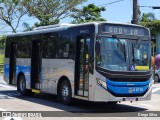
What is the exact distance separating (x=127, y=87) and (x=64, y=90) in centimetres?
278

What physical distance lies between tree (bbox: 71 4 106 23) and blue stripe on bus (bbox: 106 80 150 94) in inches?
1113

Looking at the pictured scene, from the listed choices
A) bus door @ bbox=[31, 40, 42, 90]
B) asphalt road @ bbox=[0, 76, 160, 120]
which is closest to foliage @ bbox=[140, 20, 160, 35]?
bus door @ bbox=[31, 40, 42, 90]

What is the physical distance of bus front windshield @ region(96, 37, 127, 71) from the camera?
13242mm

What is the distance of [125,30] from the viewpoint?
1406 centimetres

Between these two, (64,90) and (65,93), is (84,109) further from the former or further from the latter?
(64,90)

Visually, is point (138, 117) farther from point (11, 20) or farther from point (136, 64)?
point (11, 20)

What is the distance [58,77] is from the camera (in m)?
15.7

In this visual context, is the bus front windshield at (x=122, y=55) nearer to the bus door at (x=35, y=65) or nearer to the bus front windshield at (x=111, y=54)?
the bus front windshield at (x=111, y=54)

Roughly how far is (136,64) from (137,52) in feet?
1.49

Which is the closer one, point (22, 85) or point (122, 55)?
point (122, 55)

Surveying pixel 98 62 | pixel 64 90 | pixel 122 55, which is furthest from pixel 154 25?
pixel 98 62

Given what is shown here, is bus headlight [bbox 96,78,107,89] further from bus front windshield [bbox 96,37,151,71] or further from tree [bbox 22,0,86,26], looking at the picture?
tree [bbox 22,0,86,26]

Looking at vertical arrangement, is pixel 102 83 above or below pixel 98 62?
below

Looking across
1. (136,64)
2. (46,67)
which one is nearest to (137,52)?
(136,64)
